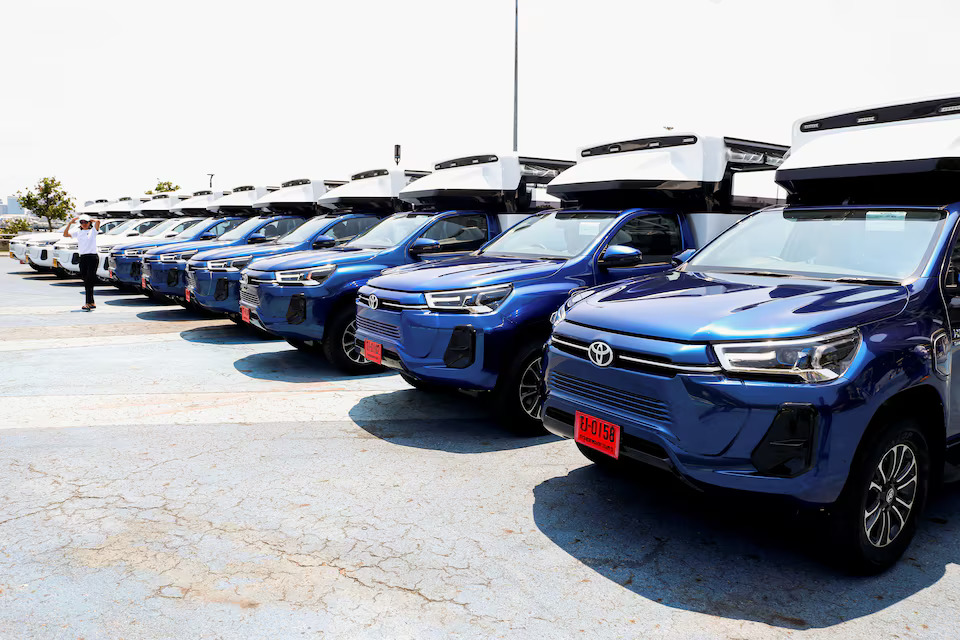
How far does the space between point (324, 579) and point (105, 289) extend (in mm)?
16560

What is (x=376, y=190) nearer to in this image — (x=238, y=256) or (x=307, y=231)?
(x=307, y=231)

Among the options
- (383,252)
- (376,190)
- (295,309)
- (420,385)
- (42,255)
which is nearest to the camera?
(420,385)

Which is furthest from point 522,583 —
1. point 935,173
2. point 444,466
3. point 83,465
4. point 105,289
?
point 105,289

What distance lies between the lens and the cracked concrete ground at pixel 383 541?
10.2 feet

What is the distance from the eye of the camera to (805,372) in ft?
→ 10.5

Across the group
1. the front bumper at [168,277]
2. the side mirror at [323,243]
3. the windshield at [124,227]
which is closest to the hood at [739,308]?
the side mirror at [323,243]

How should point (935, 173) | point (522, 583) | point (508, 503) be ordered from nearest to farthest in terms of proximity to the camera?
point (522, 583) < point (508, 503) < point (935, 173)

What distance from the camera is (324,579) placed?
3432 millimetres

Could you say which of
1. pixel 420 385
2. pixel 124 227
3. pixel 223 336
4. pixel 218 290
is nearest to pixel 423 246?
pixel 420 385

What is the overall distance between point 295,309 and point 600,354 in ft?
15.9

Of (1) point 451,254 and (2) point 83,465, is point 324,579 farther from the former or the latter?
(1) point 451,254

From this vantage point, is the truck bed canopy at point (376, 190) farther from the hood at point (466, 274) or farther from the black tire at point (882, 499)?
the black tire at point (882, 499)

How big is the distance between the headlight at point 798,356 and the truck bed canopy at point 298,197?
10.8 m

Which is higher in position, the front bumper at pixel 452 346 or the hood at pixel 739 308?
the hood at pixel 739 308
